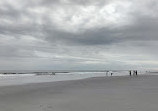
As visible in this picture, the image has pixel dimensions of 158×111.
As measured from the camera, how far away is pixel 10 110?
1005cm

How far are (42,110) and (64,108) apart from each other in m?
1.04

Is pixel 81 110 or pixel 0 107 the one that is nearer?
pixel 81 110

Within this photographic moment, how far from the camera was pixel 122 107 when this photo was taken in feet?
32.9

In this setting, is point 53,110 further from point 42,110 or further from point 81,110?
point 81,110

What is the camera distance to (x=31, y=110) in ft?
32.1

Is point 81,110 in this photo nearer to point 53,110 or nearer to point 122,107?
point 53,110

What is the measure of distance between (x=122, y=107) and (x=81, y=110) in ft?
6.17

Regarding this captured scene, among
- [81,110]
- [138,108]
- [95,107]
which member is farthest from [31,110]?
[138,108]

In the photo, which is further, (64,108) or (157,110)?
(64,108)

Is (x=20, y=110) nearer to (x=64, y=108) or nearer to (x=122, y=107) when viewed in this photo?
(x=64, y=108)

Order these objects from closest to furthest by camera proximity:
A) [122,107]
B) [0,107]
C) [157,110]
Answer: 1. [157,110]
2. [122,107]
3. [0,107]

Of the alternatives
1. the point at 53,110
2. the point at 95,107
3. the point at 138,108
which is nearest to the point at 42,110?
the point at 53,110

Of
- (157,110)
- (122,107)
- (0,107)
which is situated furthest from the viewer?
(0,107)

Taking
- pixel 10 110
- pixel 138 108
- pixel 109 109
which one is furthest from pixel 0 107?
pixel 138 108
